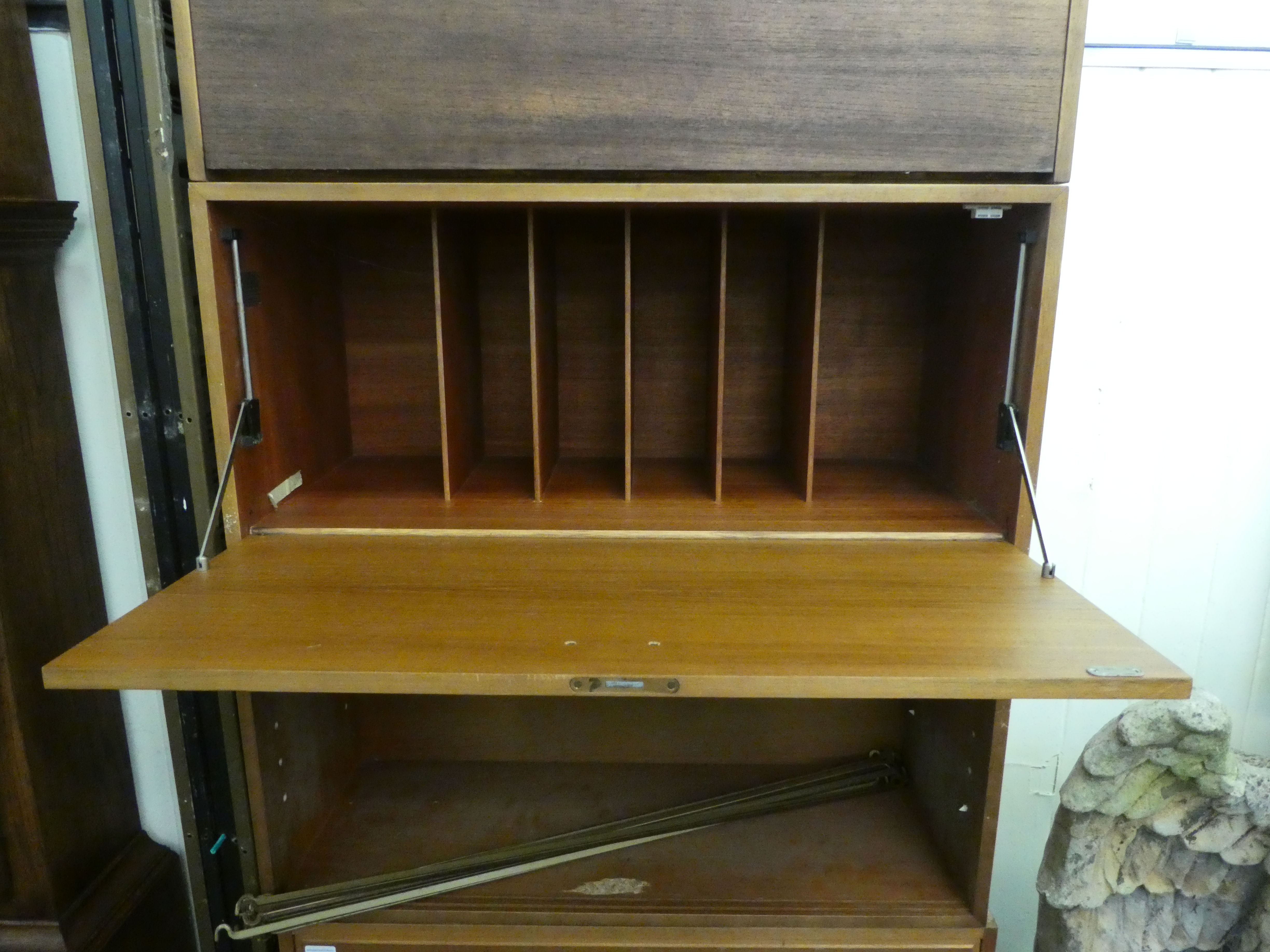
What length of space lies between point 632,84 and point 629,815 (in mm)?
1034

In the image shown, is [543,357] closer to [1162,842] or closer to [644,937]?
[644,937]

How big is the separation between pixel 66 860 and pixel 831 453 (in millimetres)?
1368

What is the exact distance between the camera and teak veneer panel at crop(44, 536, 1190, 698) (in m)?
0.69

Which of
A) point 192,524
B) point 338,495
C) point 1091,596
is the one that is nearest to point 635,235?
point 338,495

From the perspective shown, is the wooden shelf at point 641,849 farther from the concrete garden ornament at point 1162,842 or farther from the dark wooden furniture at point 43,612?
the dark wooden furniture at point 43,612

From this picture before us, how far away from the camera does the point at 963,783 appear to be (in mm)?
1093

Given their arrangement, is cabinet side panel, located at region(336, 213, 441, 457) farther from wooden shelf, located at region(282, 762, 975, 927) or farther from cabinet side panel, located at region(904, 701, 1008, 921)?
cabinet side panel, located at region(904, 701, 1008, 921)

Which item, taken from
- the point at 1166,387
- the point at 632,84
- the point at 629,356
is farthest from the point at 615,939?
the point at 1166,387

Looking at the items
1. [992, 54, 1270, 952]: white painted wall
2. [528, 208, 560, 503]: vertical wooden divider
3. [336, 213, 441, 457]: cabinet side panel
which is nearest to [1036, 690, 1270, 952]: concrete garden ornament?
[992, 54, 1270, 952]: white painted wall

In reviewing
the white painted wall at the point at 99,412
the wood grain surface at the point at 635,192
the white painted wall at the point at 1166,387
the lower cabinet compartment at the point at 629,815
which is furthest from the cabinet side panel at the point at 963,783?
the white painted wall at the point at 99,412

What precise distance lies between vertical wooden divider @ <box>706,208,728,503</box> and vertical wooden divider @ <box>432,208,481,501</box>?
359 mm

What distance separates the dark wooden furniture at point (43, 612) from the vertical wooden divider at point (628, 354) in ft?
2.70

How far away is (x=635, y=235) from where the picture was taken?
1314mm

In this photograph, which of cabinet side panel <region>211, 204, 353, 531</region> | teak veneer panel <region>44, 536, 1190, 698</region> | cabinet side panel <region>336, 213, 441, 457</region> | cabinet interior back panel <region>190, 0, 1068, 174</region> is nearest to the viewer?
teak veneer panel <region>44, 536, 1190, 698</region>
